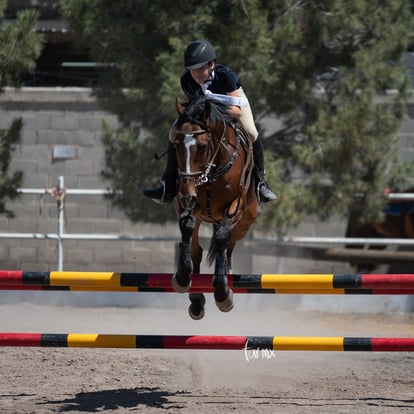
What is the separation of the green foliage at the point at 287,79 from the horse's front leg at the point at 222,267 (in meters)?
5.39

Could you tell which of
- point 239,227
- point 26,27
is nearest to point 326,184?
point 26,27

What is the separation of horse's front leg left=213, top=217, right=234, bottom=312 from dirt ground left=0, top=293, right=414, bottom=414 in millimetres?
709

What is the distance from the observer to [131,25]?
1225 centimetres

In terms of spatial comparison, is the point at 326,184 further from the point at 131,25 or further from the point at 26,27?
the point at 26,27

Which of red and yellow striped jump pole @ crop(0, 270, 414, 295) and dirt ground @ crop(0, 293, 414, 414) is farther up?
red and yellow striped jump pole @ crop(0, 270, 414, 295)

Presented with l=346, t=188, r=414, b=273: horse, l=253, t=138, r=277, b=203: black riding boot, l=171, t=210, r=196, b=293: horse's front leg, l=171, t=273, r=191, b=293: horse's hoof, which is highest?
l=253, t=138, r=277, b=203: black riding boot

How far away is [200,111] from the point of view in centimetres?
631

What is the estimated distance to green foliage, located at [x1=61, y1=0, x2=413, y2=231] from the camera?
39.5 ft

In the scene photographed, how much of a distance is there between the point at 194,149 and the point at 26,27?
6884 mm

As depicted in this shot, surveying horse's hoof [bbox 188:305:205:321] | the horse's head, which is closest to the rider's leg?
the horse's head

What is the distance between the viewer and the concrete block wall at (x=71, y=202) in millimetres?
14867

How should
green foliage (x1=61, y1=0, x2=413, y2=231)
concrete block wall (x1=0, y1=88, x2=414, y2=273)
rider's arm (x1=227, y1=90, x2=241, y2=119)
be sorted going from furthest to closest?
concrete block wall (x1=0, y1=88, x2=414, y2=273)
green foliage (x1=61, y1=0, x2=413, y2=231)
rider's arm (x1=227, y1=90, x2=241, y2=119)

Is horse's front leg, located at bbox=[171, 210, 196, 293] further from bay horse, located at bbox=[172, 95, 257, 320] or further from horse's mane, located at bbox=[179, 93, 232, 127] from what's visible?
horse's mane, located at bbox=[179, 93, 232, 127]

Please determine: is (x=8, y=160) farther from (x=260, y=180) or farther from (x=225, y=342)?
(x=225, y=342)
